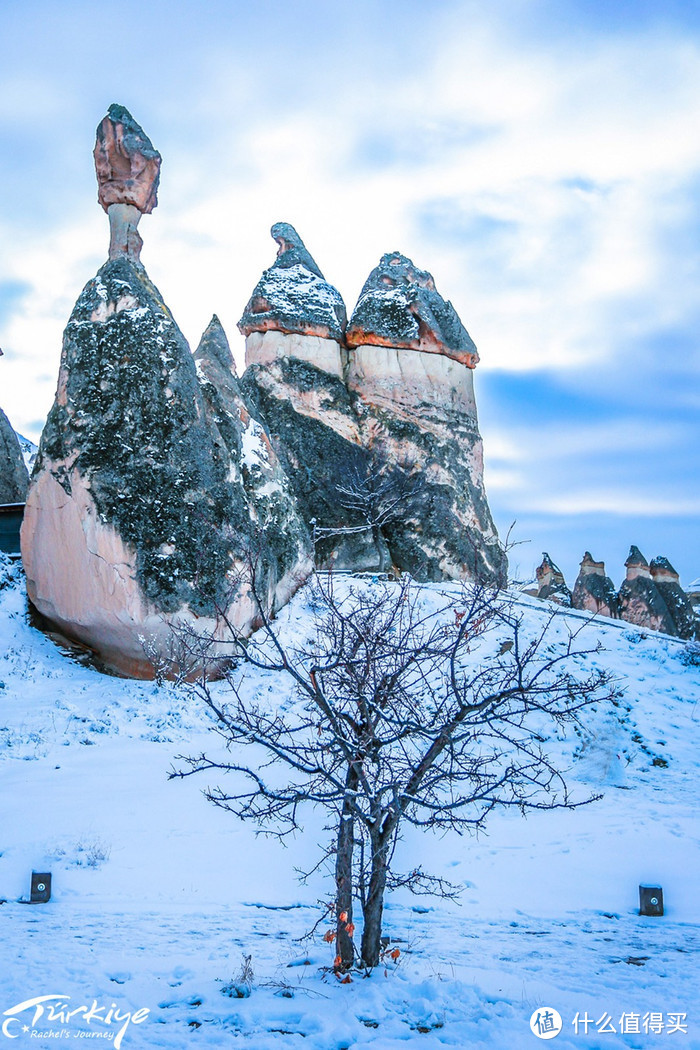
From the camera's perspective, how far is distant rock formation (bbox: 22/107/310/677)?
1366 centimetres

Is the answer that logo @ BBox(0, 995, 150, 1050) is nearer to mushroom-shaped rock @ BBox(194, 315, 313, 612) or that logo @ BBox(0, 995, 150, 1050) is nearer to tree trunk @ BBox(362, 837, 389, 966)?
tree trunk @ BBox(362, 837, 389, 966)

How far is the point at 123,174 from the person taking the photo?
1766cm

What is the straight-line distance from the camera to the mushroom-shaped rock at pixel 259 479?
52.4ft

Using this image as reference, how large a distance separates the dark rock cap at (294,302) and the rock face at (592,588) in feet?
62.9

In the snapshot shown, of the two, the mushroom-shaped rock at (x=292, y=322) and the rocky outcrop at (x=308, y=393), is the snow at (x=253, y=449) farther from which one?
the mushroom-shaped rock at (x=292, y=322)

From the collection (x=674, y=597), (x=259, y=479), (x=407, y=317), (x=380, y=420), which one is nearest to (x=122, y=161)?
(x=259, y=479)

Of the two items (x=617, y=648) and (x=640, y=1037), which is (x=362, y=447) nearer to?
(x=617, y=648)

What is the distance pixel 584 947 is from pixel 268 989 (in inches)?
108

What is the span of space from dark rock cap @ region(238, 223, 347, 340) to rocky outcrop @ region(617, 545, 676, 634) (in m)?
19.0

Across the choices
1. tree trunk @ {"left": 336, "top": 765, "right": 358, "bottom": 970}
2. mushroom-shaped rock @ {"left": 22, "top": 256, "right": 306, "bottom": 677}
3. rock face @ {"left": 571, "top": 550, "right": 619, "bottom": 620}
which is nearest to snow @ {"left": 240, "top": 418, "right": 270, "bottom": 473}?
A: mushroom-shaped rock @ {"left": 22, "top": 256, "right": 306, "bottom": 677}

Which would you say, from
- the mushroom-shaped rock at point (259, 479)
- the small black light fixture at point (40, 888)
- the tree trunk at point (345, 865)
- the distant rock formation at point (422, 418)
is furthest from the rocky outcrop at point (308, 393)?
the tree trunk at point (345, 865)

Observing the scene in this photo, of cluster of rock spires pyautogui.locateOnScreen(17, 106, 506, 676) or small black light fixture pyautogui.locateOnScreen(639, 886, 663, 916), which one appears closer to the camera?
small black light fixture pyautogui.locateOnScreen(639, 886, 663, 916)

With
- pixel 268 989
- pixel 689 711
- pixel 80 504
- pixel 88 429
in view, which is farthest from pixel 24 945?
pixel 689 711

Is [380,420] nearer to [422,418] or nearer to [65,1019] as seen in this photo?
[422,418]
